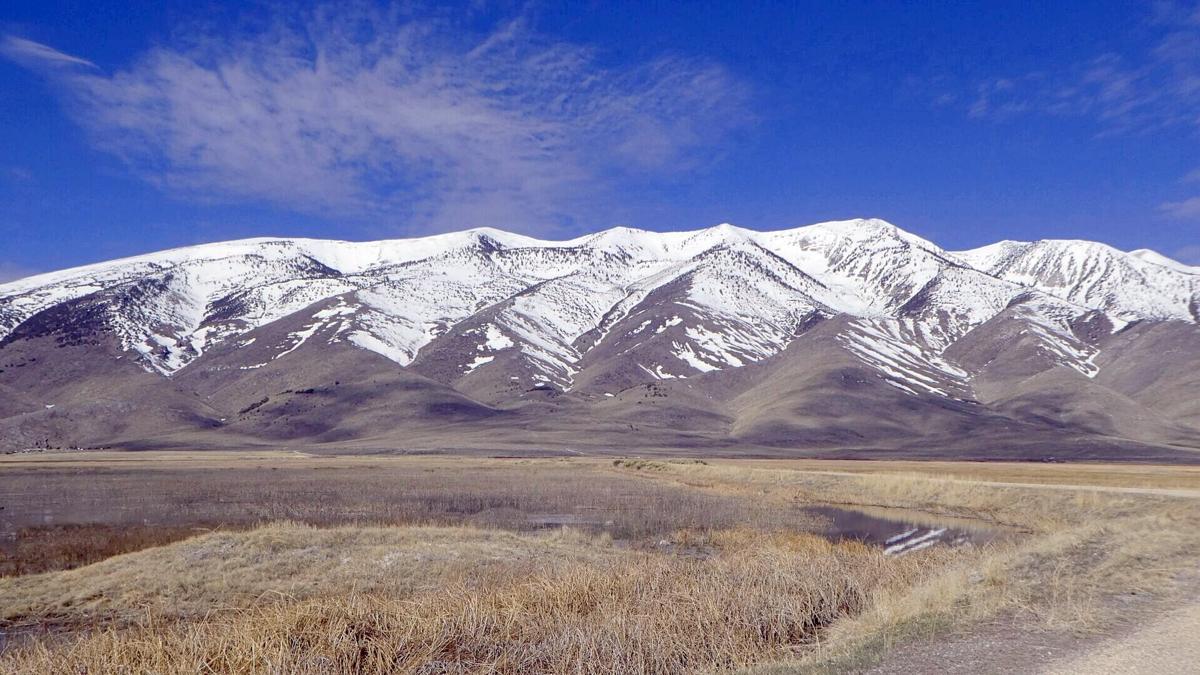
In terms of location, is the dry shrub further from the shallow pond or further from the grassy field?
the shallow pond

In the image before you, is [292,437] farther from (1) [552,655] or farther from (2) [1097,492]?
(1) [552,655]

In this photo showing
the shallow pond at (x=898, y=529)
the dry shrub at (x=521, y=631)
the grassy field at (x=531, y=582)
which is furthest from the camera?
the shallow pond at (x=898, y=529)

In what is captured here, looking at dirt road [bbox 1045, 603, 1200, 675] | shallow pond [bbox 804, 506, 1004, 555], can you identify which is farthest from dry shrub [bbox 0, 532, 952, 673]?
shallow pond [bbox 804, 506, 1004, 555]

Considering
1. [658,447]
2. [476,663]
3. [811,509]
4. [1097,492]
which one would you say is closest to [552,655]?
[476,663]

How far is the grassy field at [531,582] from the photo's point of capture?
12.8 metres

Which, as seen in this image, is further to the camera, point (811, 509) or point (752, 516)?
point (811, 509)

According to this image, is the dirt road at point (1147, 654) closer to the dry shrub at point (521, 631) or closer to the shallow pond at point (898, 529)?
the dry shrub at point (521, 631)

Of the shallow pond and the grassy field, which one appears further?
the shallow pond

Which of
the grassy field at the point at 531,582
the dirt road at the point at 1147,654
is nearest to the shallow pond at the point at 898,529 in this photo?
the grassy field at the point at 531,582

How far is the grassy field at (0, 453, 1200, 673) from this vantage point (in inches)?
503

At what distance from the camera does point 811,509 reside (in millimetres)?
45812

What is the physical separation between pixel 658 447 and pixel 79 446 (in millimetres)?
90960

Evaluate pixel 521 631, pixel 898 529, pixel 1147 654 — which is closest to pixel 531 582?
pixel 521 631

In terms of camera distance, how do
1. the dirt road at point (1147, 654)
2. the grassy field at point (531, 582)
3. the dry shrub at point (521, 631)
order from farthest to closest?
1. the grassy field at point (531, 582)
2. the dry shrub at point (521, 631)
3. the dirt road at point (1147, 654)
